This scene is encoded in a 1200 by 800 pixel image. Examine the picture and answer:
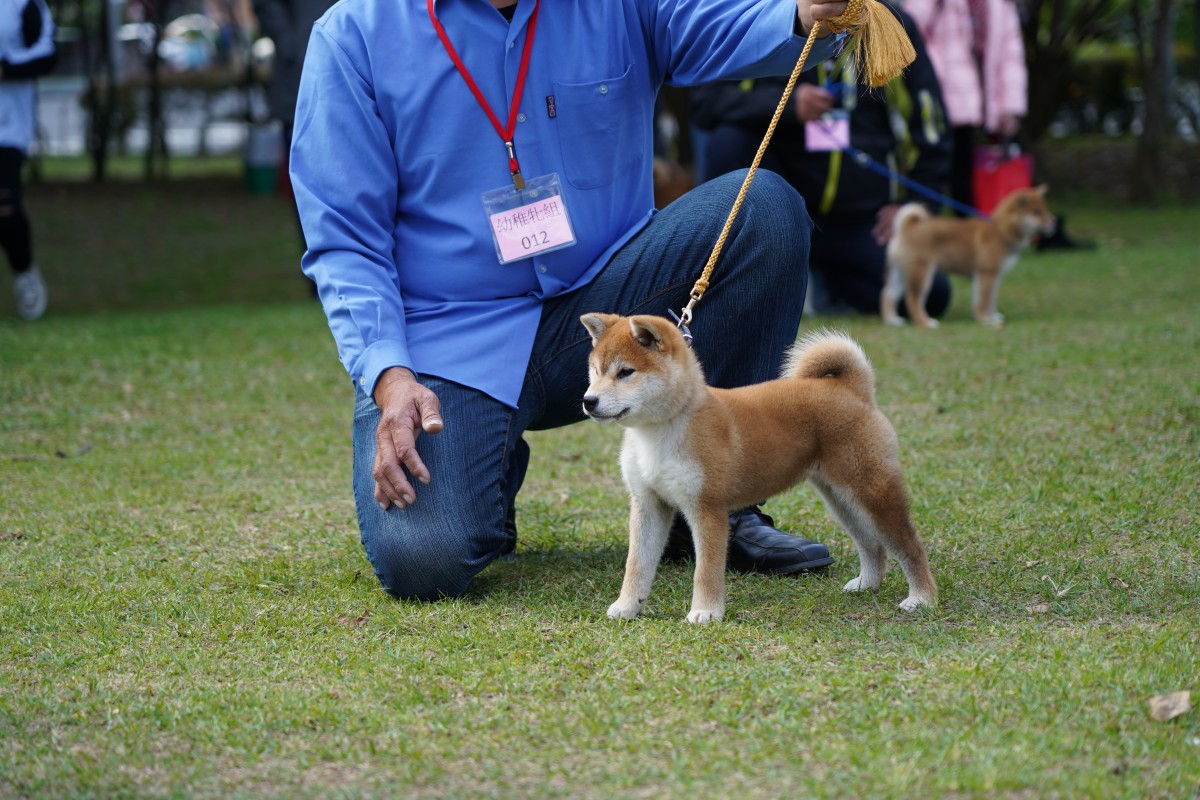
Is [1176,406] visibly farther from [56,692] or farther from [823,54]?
[56,692]

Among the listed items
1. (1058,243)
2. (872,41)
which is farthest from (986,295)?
(872,41)

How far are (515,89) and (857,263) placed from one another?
496 cm

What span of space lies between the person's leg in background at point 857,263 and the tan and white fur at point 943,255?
139 millimetres

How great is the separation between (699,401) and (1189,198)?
1342 centimetres

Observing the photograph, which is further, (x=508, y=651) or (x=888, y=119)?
(x=888, y=119)

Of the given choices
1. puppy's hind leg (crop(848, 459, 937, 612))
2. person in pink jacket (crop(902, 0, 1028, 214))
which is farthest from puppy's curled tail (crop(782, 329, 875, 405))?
person in pink jacket (crop(902, 0, 1028, 214))

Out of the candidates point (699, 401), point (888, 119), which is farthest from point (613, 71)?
point (888, 119)

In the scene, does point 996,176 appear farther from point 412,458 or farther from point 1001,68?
point 412,458

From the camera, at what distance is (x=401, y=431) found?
3027 mm

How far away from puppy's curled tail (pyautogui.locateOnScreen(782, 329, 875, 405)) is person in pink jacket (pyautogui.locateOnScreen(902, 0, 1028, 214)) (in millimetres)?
6074

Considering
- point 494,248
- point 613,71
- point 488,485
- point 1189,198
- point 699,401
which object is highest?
point 613,71

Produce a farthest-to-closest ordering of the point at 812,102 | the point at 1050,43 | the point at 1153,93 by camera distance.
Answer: the point at 1050,43 < the point at 1153,93 < the point at 812,102

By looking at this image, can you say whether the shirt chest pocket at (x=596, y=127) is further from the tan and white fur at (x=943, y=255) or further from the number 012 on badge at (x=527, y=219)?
the tan and white fur at (x=943, y=255)

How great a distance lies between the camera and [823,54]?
10.7 ft
